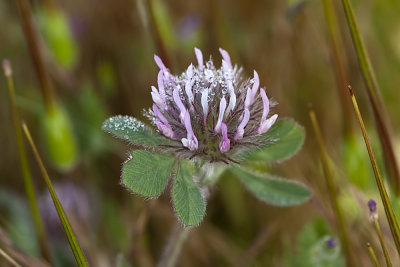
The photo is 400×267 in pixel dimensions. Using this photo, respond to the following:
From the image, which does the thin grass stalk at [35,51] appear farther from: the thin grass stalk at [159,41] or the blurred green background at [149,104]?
the thin grass stalk at [159,41]

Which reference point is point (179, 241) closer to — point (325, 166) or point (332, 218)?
point (325, 166)

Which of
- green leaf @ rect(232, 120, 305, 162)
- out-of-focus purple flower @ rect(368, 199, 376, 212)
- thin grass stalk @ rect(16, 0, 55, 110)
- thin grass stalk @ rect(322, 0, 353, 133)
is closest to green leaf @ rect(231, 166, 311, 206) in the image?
green leaf @ rect(232, 120, 305, 162)

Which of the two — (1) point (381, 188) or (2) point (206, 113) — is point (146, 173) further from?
(1) point (381, 188)

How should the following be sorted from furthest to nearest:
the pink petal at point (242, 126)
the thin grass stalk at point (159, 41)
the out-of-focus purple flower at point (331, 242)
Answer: the thin grass stalk at point (159, 41)
the out-of-focus purple flower at point (331, 242)
the pink petal at point (242, 126)

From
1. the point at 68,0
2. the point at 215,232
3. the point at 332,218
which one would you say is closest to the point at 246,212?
the point at 215,232

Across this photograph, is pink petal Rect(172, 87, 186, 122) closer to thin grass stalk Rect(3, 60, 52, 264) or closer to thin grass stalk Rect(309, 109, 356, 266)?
thin grass stalk Rect(309, 109, 356, 266)

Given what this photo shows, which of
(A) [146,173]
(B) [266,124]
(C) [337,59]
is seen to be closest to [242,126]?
(B) [266,124]

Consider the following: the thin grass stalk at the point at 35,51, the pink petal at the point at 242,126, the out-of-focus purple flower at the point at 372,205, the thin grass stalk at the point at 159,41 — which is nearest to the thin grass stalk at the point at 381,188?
the out-of-focus purple flower at the point at 372,205
